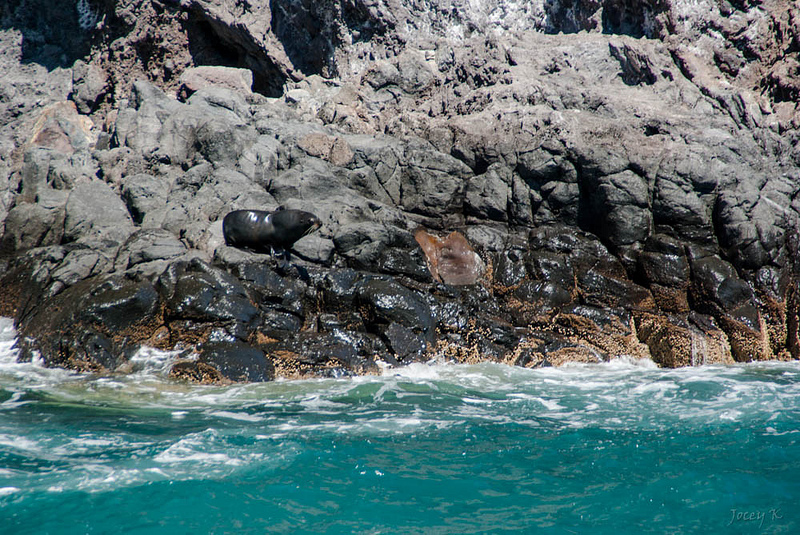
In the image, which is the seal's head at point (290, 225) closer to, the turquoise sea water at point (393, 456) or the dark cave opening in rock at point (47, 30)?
the turquoise sea water at point (393, 456)

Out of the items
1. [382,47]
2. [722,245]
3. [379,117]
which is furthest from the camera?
[382,47]

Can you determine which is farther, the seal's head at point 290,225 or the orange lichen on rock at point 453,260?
the orange lichen on rock at point 453,260

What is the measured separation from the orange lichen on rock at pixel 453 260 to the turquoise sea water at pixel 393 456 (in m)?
3.07

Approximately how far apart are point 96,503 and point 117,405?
8.73ft

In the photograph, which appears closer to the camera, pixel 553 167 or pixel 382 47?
pixel 553 167

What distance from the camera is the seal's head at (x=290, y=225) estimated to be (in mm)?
9016

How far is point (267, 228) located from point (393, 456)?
5.43 m

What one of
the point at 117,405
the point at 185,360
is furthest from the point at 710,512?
the point at 185,360

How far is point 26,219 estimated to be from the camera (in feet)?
→ 34.1

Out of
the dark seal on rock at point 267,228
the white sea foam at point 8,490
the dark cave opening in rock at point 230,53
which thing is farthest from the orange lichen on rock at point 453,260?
the dark cave opening in rock at point 230,53

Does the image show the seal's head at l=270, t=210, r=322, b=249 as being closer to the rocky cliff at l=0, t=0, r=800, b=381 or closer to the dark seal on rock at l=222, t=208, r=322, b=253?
the dark seal on rock at l=222, t=208, r=322, b=253

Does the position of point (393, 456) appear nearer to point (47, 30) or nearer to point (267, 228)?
point (267, 228)

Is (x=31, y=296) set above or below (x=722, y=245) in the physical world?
below

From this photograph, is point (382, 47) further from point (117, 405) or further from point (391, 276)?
point (117, 405)
